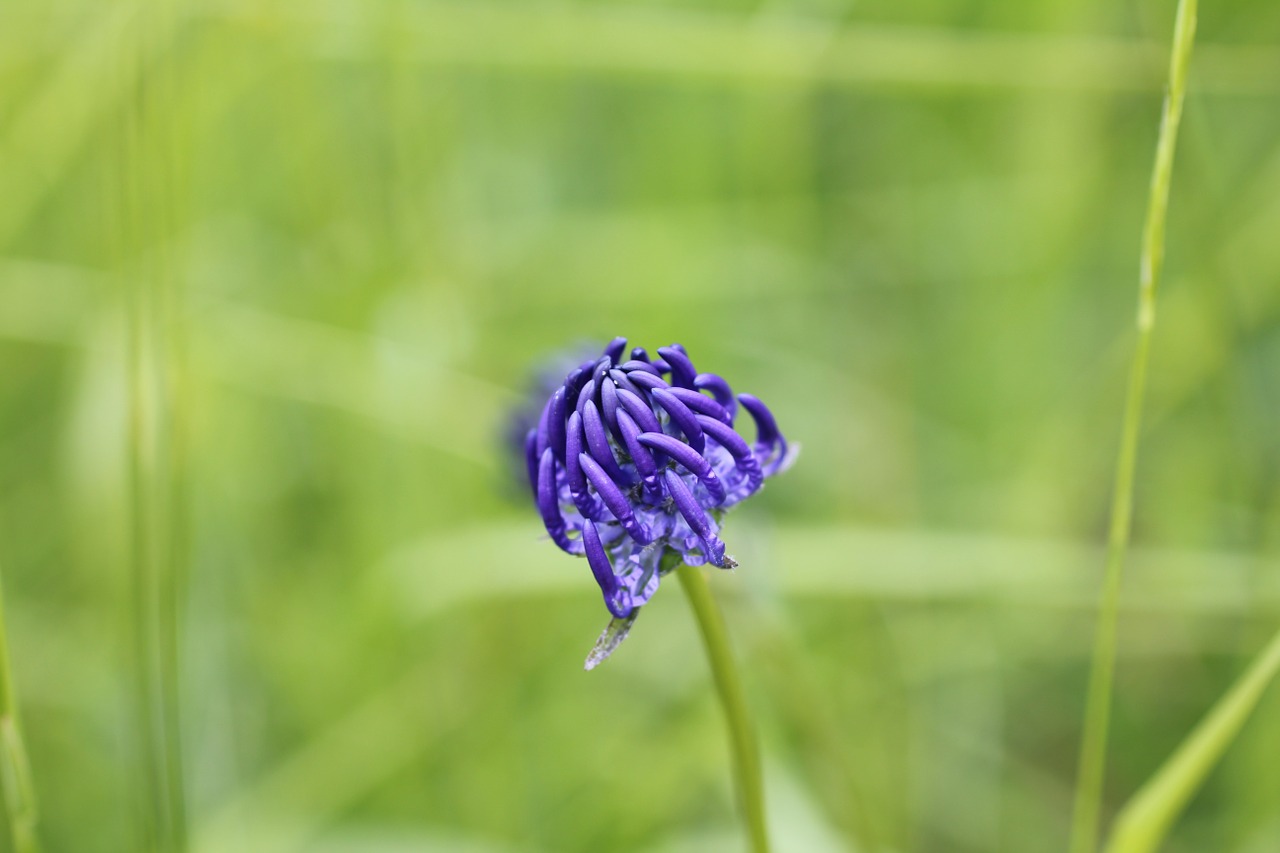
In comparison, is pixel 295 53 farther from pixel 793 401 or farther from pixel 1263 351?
pixel 1263 351

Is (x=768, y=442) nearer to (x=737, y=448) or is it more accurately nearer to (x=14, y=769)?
(x=737, y=448)

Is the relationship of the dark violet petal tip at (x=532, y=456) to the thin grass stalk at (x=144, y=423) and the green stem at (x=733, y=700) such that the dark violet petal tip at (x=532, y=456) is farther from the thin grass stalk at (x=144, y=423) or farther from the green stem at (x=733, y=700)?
the thin grass stalk at (x=144, y=423)

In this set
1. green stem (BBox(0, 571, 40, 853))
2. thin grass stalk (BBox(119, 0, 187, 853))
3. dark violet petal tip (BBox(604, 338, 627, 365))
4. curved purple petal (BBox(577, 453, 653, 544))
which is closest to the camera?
curved purple petal (BBox(577, 453, 653, 544))

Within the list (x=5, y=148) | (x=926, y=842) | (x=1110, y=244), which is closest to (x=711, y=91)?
(x=1110, y=244)

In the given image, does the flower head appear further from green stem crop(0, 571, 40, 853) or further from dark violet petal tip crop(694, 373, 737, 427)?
green stem crop(0, 571, 40, 853)

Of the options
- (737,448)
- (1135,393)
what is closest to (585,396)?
(737,448)

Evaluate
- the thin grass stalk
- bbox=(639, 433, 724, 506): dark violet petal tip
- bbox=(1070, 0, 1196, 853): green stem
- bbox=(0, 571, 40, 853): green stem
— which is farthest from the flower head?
the thin grass stalk

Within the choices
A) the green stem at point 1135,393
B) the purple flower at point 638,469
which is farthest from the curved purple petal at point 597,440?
the green stem at point 1135,393
